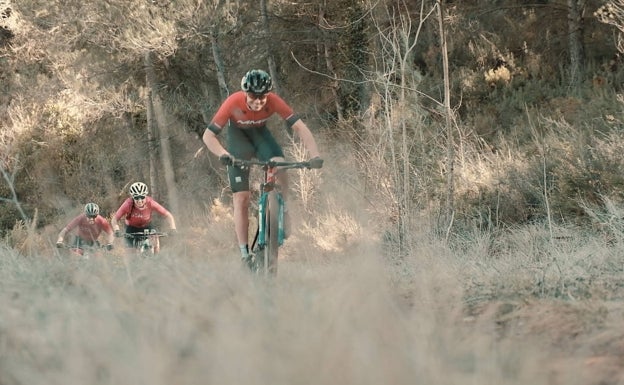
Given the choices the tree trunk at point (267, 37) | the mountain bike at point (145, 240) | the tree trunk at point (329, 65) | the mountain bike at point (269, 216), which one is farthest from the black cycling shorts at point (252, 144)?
the tree trunk at point (267, 37)

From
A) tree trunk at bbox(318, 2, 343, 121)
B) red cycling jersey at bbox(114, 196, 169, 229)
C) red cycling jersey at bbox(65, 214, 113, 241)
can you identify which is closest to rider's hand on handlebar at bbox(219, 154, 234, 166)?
red cycling jersey at bbox(114, 196, 169, 229)

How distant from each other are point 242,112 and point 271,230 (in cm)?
110

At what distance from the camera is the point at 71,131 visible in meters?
32.6

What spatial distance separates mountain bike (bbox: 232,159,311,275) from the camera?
283 inches

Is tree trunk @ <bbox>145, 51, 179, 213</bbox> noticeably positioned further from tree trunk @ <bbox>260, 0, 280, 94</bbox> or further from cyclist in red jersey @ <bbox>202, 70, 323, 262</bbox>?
cyclist in red jersey @ <bbox>202, 70, 323, 262</bbox>

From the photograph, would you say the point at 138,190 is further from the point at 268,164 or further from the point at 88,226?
the point at 268,164

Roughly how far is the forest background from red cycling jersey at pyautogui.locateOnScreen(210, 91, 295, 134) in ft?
8.10

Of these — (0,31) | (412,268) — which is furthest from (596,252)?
(0,31)

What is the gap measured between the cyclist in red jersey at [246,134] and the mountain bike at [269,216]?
0.10 metres

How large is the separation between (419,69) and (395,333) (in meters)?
21.9

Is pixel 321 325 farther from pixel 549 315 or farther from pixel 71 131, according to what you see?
pixel 71 131

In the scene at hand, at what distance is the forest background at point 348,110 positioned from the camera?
518 inches

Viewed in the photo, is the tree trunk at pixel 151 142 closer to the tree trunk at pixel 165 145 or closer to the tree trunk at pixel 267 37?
the tree trunk at pixel 165 145

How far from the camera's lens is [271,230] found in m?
7.30
